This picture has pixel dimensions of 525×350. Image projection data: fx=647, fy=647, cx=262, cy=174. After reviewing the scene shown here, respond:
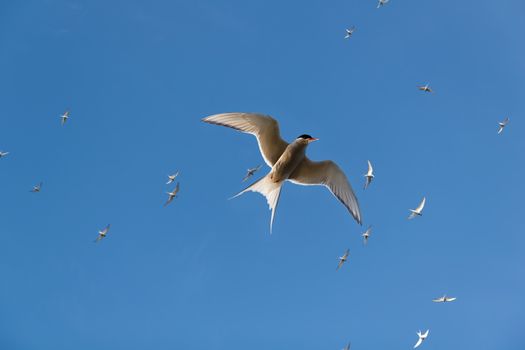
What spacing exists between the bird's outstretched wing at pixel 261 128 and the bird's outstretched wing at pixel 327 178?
0.66 metres

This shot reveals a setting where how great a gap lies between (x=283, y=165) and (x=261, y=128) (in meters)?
1.00

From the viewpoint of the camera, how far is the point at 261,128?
592 inches

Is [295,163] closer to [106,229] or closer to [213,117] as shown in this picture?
[213,117]

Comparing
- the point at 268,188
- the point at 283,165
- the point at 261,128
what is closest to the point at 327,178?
the point at 283,165

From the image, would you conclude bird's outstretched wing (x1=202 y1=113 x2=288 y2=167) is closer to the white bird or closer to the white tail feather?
the white bird

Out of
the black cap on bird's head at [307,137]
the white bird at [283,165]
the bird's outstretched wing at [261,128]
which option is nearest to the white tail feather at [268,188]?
the white bird at [283,165]

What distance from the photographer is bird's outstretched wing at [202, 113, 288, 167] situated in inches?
576

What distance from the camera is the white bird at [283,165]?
48.8 ft

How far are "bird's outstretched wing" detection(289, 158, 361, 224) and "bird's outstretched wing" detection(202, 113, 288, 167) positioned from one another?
26.0 inches

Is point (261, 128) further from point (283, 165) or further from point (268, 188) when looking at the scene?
point (268, 188)

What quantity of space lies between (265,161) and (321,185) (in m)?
1.47

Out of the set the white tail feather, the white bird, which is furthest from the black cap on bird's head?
the white tail feather

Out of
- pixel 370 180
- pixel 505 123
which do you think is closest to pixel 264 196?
pixel 370 180

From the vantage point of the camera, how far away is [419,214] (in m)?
19.3
